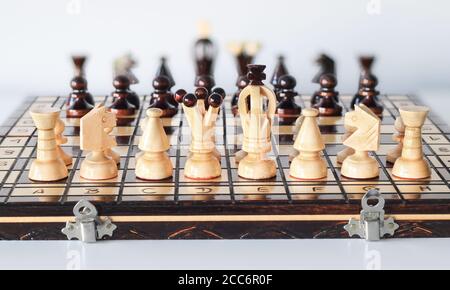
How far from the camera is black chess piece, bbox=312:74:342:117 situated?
3.24m

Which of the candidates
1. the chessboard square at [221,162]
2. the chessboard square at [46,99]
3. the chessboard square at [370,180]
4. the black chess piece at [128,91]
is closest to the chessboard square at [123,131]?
the black chess piece at [128,91]

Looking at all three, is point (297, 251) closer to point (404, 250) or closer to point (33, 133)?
point (404, 250)

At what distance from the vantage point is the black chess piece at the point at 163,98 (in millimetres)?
3211

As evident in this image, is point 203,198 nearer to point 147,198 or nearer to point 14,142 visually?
point 147,198

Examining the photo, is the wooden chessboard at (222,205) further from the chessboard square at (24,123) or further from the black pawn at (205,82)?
the black pawn at (205,82)

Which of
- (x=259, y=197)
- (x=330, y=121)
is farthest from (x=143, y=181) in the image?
(x=330, y=121)

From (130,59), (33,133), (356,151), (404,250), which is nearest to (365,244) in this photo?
(404,250)

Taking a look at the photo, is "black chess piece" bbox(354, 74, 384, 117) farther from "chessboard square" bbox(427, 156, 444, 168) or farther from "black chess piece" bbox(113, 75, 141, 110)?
"black chess piece" bbox(113, 75, 141, 110)

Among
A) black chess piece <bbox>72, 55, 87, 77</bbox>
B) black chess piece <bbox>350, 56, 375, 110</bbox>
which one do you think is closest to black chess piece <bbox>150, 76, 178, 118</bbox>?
black chess piece <bbox>72, 55, 87, 77</bbox>

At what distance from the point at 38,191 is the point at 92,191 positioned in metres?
0.13

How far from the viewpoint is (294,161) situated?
254cm

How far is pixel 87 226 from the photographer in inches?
90.9

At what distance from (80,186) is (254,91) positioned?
19.4 inches

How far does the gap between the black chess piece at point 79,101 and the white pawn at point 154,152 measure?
0.75m
